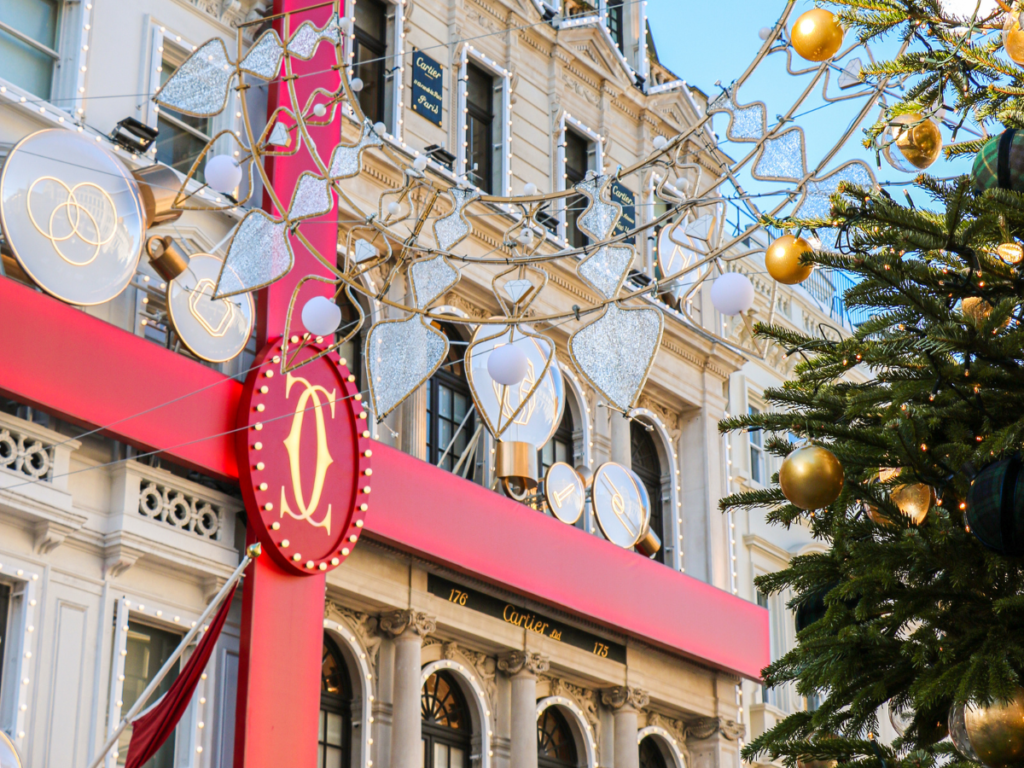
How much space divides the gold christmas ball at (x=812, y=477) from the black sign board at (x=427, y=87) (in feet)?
43.8

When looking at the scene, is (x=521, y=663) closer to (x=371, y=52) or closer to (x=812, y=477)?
(x=371, y=52)

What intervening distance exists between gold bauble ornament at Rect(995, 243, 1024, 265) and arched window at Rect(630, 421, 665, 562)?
14589 mm

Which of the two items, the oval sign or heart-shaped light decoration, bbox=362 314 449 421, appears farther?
the oval sign

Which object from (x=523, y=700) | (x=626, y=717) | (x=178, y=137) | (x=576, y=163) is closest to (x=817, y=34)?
(x=178, y=137)

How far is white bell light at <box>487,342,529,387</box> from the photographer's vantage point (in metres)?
8.02

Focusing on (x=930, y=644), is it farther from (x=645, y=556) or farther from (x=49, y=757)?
(x=645, y=556)

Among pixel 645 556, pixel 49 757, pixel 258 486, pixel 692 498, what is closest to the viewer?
pixel 49 757

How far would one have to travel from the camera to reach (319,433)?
622 inches

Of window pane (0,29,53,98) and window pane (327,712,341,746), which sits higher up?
window pane (0,29,53,98)

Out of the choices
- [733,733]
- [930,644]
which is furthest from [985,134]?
[733,733]

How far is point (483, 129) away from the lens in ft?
69.2

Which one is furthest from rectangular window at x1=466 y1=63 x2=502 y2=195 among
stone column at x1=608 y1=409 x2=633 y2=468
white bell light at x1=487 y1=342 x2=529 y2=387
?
white bell light at x1=487 y1=342 x2=529 y2=387

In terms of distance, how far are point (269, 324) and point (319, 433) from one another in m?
1.25

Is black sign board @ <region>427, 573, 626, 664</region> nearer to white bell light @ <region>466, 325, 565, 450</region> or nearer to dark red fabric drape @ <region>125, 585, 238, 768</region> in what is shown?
white bell light @ <region>466, 325, 565, 450</region>
